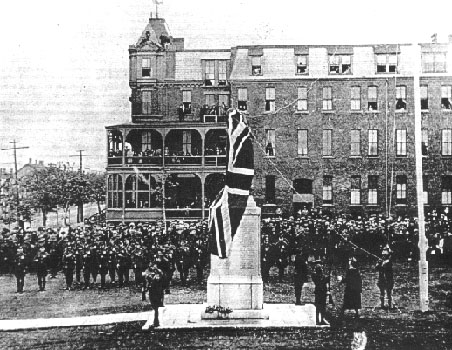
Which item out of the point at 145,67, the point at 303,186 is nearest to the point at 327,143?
the point at 303,186

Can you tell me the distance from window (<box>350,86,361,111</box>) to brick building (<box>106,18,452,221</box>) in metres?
0.05

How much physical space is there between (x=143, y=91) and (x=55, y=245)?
16678mm

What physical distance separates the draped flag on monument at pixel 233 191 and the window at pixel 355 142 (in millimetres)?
20021

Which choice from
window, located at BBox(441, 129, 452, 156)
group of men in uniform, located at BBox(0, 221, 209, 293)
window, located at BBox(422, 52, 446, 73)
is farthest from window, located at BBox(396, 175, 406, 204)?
group of men in uniform, located at BBox(0, 221, 209, 293)

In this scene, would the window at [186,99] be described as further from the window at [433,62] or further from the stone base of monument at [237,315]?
the stone base of monument at [237,315]

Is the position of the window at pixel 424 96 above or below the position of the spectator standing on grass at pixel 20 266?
above

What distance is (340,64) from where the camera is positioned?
30469 mm

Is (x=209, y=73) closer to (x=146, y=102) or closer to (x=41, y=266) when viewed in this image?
(x=146, y=102)

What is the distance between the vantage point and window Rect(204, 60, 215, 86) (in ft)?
107

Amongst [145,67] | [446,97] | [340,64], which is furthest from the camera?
[145,67]

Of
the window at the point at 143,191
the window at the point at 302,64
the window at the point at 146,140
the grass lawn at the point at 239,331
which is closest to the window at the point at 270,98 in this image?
the window at the point at 302,64

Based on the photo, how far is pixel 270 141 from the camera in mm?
30719

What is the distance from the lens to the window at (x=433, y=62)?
29156 millimetres

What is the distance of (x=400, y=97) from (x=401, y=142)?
7.89 feet
